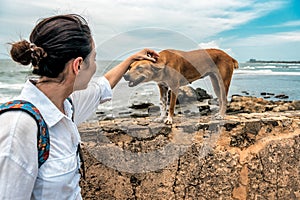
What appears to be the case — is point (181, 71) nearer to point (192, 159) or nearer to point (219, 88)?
point (219, 88)

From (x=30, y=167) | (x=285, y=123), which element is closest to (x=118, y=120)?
(x=285, y=123)

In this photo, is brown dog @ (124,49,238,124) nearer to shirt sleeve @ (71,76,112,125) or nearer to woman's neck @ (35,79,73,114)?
shirt sleeve @ (71,76,112,125)

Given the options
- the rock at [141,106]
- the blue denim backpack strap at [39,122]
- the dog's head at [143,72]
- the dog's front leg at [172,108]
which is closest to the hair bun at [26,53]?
the blue denim backpack strap at [39,122]

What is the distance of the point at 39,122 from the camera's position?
39.9 inches

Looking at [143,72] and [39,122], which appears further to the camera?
[143,72]

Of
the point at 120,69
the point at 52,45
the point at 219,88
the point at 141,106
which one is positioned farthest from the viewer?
the point at 219,88

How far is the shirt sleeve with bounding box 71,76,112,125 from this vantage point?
1453 millimetres

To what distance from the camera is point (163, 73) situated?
2.27m

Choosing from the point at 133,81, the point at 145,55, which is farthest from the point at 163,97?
the point at 145,55

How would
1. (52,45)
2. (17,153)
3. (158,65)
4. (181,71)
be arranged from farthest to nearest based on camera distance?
(181,71)
(158,65)
(52,45)
(17,153)

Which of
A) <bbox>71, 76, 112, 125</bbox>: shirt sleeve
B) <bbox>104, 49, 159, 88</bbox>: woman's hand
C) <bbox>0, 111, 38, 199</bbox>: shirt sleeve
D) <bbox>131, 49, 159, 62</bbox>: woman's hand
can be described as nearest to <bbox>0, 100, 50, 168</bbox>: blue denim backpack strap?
<bbox>0, 111, 38, 199</bbox>: shirt sleeve

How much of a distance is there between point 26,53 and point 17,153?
1.08 feet

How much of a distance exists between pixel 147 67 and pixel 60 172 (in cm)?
113

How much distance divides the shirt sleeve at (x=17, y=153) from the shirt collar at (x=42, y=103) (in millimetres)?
85
